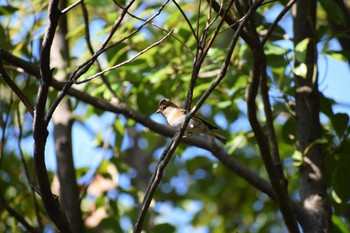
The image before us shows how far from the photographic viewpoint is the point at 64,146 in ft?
15.0

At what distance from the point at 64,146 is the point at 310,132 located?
1.92m

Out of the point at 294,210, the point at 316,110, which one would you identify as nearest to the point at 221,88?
the point at 316,110

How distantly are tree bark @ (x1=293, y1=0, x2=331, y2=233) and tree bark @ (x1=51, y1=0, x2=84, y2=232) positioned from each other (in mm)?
1678

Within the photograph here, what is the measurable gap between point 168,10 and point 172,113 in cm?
216

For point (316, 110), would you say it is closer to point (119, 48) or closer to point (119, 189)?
point (119, 48)

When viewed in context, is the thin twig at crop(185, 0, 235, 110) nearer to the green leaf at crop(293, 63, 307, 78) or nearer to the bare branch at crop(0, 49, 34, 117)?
the bare branch at crop(0, 49, 34, 117)

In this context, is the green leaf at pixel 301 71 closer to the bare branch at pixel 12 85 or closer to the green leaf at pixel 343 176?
the green leaf at pixel 343 176

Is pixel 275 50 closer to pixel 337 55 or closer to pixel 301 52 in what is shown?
pixel 301 52

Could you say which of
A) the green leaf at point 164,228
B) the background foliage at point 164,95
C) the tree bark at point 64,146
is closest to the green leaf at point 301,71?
the background foliage at point 164,95

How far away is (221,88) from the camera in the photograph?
4.44m

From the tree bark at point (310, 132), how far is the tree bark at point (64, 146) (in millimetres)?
1678

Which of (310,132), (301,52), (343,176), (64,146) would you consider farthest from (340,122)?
(64,146)

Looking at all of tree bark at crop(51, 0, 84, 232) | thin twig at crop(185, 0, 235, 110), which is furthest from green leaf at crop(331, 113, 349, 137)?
tree bark at crop(51, 0, 84, 232)

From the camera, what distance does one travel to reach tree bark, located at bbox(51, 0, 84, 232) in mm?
4336
